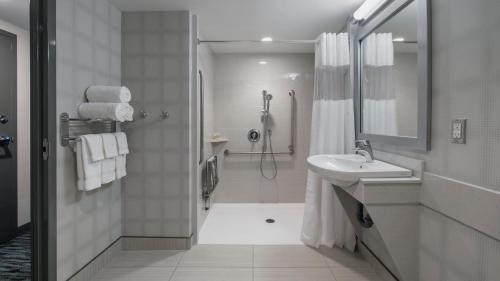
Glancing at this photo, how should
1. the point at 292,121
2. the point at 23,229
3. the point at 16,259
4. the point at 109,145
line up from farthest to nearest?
the point at 292,121
the point at 23,229
the point at 16,259
the point at 109,145

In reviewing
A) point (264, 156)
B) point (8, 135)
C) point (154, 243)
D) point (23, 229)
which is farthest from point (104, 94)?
point (264, 156)

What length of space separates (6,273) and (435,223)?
303cm

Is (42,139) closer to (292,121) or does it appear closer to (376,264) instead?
(376,264)

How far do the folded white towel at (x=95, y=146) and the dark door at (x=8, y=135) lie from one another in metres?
1.17

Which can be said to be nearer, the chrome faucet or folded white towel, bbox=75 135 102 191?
folded white towel, bbox=75 135 102 191

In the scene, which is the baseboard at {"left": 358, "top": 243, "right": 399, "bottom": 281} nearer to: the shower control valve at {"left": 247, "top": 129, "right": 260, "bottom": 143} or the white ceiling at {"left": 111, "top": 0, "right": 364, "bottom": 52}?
the shower control valve at {"left": 247, "top": 129, "right": 260, "bottom": 143}

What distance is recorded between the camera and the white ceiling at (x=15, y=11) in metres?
2.15

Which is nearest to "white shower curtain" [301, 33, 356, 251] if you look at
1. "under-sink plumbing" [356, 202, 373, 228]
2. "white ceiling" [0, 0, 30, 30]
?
"under-sink plumbing" [356, 202, 373, 228]

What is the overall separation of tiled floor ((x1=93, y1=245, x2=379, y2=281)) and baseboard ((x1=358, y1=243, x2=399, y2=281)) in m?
0.05

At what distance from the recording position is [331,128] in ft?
7.75

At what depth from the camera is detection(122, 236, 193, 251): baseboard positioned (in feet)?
7.79

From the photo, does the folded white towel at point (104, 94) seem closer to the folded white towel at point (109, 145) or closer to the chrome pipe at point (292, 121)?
the folded white towel at point (109, 145)

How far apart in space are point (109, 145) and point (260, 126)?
2.13 metres

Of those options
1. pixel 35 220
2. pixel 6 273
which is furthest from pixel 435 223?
pixel 6 273
